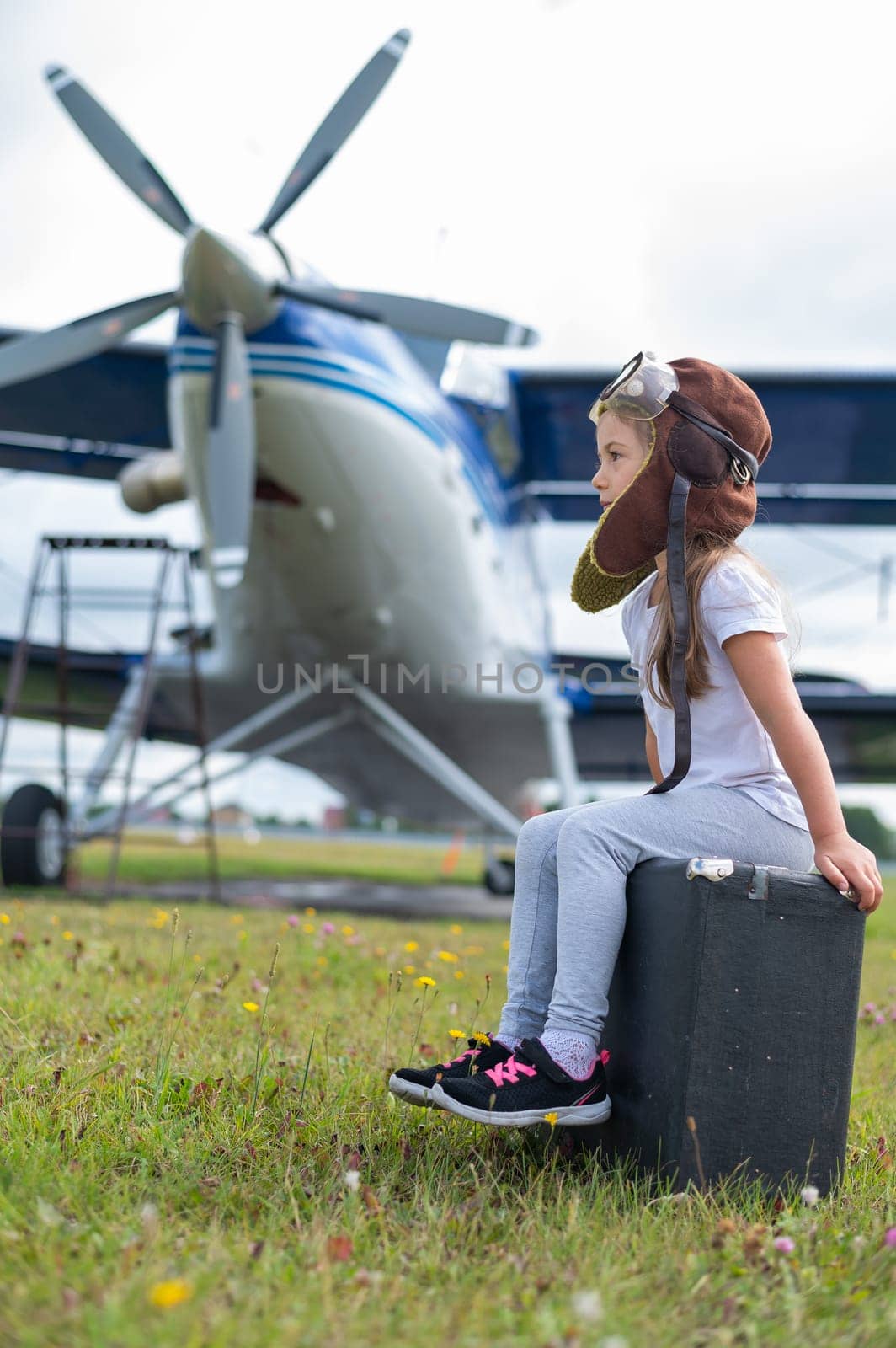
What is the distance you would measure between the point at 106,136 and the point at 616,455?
18.4ft

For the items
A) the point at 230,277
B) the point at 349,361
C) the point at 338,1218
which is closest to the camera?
the point at 338,1218

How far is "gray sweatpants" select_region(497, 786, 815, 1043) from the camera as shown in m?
1.49

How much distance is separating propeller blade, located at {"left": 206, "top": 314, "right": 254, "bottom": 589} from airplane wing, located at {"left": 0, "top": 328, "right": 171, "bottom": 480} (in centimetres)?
318

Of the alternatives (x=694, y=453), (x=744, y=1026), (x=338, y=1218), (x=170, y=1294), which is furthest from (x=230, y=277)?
(x=170, y=1294)

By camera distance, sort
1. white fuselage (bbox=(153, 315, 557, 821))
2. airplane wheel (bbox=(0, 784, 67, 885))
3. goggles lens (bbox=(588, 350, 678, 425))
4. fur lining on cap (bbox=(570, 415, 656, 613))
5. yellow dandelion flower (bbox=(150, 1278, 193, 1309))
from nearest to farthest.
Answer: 1. yellow dandelion flower (bbox=(150, 1278, 193, 1309))
2. goggles lens (bbox=(588, 350, 678, 425))
3. fur lining on cap (bbox=(570, 415, 656, 613))
4. white fuselage (bbox=(153, 315, 557, 821))
5. airplane wheel (bbox=(0, 784, 67, 885))

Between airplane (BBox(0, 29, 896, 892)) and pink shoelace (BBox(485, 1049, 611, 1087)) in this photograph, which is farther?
airplane (BBox(0, 29, 896, 892))

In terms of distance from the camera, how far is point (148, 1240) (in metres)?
1.00

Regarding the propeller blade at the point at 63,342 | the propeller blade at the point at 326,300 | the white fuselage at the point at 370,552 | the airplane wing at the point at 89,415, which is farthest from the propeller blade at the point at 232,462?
the airplane wing at the point at 89,415

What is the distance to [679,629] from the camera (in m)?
1.57

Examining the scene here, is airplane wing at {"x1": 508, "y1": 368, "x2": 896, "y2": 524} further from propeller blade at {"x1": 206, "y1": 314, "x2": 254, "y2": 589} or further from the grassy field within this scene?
the grassy field

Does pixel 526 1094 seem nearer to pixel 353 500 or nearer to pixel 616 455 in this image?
pixel 616 455

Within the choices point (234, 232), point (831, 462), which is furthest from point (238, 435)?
point (831, 462)

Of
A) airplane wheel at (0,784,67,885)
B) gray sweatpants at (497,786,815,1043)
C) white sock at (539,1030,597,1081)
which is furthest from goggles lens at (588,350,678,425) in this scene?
airplane wheel at (0,784,67,885)

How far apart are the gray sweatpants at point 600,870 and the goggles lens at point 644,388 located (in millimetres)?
610
